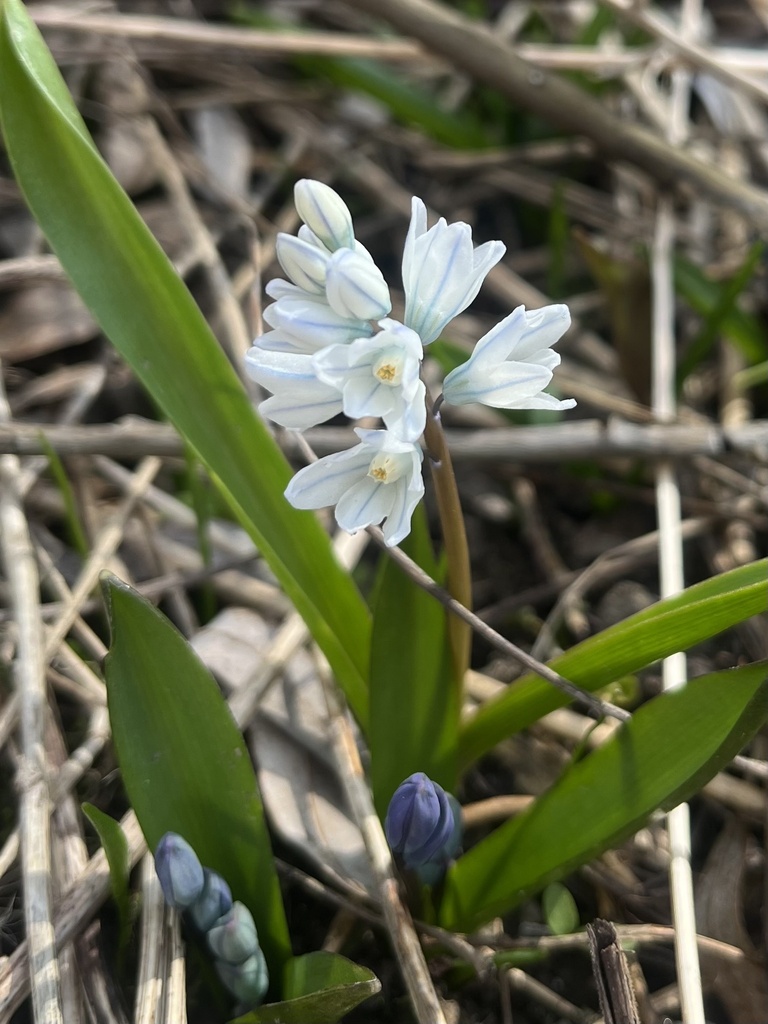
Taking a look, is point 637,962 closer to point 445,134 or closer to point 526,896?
point 526,896

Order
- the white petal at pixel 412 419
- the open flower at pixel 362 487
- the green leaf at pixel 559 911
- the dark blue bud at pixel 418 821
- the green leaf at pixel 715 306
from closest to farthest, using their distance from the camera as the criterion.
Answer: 1. the white petal at pixel 412 419
2. the open flower at pixel 362 487
3. the dark blue bud at pixel 418 821
4. the green leaf at pixel 559 911
5. the green leaf at pixel 715 306

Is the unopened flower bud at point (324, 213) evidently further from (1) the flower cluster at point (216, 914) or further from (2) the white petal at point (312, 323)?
(1) the flower cluster at point (216, 914)

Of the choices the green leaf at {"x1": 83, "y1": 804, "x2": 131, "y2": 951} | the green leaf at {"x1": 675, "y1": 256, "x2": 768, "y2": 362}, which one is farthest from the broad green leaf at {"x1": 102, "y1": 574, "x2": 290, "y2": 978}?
the green leaf at {"x1": 675, "y1": 256, "x2": 768, "y2": 362}

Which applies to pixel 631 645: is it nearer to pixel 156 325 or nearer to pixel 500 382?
pixel 500 382

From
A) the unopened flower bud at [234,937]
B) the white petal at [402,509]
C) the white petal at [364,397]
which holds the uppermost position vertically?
the white petal at [364,397]

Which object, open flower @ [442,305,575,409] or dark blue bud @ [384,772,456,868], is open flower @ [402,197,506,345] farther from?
dark blue bud @ [384,772,456,868]

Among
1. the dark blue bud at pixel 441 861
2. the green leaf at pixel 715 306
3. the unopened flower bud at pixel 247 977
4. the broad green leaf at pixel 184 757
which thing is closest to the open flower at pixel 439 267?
the broad green leaf at pixel 184 757
